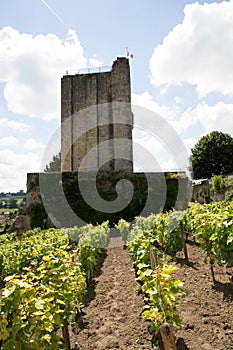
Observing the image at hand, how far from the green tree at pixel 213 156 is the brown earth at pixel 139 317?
25454 millimetres

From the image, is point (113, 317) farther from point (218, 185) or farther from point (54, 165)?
point (54, 165)

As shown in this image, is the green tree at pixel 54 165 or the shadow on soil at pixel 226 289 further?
the green tree at pixel 54 165

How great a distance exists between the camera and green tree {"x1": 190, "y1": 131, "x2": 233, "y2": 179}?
3083 cm

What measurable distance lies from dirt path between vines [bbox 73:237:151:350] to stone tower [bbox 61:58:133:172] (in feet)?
55.8

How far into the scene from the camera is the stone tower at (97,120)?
23.8 meters

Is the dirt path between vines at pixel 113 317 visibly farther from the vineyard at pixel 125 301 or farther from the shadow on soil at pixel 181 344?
the shadow on soil at pixel 181 344

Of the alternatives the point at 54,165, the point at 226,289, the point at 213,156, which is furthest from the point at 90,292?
the point at 54,165

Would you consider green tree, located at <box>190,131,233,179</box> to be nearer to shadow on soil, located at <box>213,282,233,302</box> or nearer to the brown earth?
the brown earth

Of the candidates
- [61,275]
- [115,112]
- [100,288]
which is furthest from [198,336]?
[115,112]

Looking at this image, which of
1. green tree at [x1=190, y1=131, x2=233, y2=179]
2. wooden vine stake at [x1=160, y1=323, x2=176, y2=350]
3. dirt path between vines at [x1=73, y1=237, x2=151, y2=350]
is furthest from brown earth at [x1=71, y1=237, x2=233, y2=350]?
green tree at [x1=190, y1=131, x2=233, y2=179]

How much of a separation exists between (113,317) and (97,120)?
2145cm

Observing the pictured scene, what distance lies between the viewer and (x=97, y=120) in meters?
24.8

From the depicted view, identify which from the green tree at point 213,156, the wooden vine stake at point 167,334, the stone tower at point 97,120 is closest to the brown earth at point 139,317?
the wooden vine stake at point 167,334

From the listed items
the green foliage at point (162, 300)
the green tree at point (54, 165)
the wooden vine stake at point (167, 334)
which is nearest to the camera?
the wooden vine stake at point (167, 334)
